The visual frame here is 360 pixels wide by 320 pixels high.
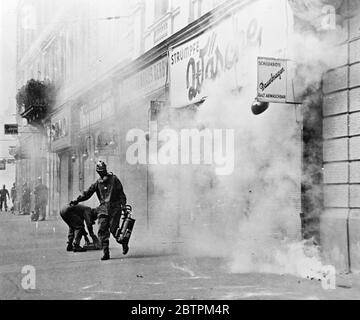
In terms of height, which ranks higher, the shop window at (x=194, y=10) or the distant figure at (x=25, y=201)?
the shop window at (x=194, y=10)

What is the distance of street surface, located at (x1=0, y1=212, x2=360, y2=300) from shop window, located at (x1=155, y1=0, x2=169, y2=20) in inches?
230

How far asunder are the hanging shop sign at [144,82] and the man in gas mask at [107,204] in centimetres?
469

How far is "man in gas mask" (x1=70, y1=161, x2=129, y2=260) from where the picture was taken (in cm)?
816

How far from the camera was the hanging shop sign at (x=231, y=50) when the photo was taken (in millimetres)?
8023

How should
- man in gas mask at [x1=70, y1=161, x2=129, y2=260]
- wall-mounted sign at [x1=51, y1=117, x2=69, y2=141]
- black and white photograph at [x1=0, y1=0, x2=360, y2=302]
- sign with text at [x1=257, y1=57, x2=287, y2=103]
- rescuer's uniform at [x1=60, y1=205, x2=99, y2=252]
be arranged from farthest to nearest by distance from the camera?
wall-mounted sign at [x1=51, y1=117, x2=69, y2=141], rescuer's uniform at [x1=60, y1=205, x2=99, y2=252], man in gas mask at [x1=70, y1=161, x2=129, y2=260], sign with text at [x1=257, y1=57, x2=287, y2=103], black and white photograph at [x1=0, y1=0, x2=360, y2=302]

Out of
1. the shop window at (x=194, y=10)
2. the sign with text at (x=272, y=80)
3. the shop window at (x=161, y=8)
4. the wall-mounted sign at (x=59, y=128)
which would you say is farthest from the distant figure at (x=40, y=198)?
the sign with text at (x=272, y=80)

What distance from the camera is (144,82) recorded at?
13.9 m

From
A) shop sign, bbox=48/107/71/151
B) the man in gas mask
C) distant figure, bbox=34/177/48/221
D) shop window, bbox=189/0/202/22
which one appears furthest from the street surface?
shop sign, bbox=48/107/71/151

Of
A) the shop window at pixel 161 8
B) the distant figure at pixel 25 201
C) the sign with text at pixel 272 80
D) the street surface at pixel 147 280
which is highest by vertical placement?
the shop window at pixel 161 8

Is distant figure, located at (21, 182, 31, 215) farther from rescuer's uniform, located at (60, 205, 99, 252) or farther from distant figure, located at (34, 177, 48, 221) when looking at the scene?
rescuer's uniform, located at (60, 205, 99, 252)

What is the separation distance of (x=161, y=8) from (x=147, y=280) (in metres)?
7.99

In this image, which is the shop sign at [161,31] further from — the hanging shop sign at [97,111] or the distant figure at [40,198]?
the distant figure at [40,198]
